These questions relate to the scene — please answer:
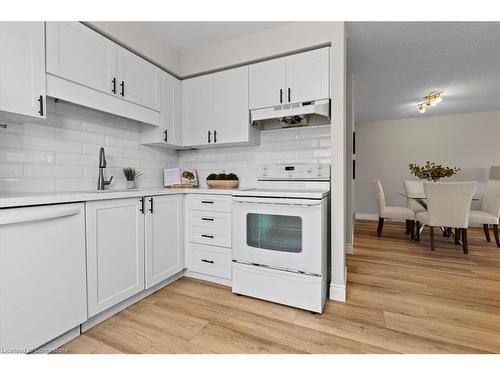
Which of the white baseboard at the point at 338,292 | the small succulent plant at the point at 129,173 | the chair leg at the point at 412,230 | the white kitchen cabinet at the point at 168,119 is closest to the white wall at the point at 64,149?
the small succulent plant at the point at 129,173

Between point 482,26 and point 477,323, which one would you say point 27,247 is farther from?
point 482,26

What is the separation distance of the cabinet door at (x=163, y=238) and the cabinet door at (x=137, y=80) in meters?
0.96

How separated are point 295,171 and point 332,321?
1323mm

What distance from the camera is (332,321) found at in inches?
66.9

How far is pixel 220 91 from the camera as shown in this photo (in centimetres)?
256

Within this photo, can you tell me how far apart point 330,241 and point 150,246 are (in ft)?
5.05

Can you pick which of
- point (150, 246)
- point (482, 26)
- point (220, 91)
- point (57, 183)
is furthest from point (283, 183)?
point (482, 26)

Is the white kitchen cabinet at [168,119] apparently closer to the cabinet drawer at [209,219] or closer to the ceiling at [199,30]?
the ceiling at [199,30]

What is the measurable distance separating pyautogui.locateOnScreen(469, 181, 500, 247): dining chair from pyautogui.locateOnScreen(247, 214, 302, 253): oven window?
326 cm

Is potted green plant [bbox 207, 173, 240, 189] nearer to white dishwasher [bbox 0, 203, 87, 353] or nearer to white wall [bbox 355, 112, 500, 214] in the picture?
white dishwasher [bbox 0, 203, 87, 353]

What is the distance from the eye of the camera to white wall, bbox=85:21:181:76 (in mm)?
1918

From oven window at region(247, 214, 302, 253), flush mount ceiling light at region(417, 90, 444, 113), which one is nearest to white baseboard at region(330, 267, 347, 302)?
oven window at region(247, 214, 302, 253)

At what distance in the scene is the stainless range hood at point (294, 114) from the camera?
6.79 ft

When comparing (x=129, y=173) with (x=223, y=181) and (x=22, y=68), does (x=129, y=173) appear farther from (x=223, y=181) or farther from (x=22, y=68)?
(x=22, y=68)
